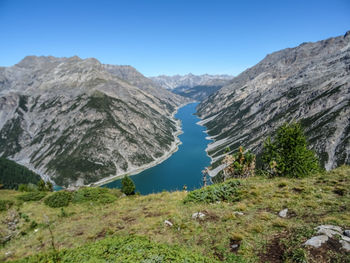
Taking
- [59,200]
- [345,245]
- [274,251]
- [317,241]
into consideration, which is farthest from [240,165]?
[345,245]

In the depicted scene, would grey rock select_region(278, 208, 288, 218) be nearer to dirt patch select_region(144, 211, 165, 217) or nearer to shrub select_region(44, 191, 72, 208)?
dirt patch select_region(144, 211, 165, 217)

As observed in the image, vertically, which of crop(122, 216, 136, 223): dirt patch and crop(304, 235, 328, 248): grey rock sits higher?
crop(304, 235, 328, 248): grey rock

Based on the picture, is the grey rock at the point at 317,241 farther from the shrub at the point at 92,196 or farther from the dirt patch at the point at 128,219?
the shrub at the point at 92,196

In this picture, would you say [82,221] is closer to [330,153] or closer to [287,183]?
[287,183]

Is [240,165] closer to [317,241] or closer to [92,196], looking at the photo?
Result: [92,196]

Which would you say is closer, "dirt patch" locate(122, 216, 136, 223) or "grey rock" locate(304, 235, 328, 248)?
"grey rock" locate(304, 235, 328, 248)

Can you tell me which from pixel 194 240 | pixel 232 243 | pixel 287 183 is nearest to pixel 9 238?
pixel 194 240

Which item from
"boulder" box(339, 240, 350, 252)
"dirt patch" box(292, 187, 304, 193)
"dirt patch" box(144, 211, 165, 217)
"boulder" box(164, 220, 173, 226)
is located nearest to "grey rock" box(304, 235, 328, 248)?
"boulder" box(339, 240, 350, 252)

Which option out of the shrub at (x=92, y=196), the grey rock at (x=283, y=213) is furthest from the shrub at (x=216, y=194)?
the shrub at (x=92, y=196)
